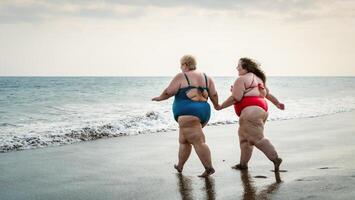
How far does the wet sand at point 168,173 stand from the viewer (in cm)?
534

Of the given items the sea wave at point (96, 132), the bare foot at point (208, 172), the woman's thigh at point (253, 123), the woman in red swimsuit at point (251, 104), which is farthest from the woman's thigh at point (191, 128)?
the sea wave at point (96, 132)

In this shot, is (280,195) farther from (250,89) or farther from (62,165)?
(62,165)

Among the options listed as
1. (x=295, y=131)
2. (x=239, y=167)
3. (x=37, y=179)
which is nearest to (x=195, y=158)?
(x=239, y=167)

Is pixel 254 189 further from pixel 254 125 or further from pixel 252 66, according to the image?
pixel 252 66

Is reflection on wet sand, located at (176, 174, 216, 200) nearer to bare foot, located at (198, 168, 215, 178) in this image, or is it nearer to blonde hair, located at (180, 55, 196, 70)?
bare foot, located at (198, 168, 215, 178)

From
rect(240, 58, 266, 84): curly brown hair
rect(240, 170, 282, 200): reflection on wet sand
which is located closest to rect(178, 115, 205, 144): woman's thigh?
rect(240, 170, 282, 200): reflection on wet sand

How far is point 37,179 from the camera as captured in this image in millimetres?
6426

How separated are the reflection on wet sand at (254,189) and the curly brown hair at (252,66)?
59.3 inches

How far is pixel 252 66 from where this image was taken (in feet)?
21.1

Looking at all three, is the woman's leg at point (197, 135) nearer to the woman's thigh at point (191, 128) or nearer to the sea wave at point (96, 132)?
the woman's thigh at point (191, 128)

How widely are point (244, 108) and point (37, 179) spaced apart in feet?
10.5

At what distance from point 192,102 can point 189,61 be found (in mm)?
607

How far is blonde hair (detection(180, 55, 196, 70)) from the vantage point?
6.27 m

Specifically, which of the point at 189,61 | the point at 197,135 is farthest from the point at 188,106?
the point at 189,61
